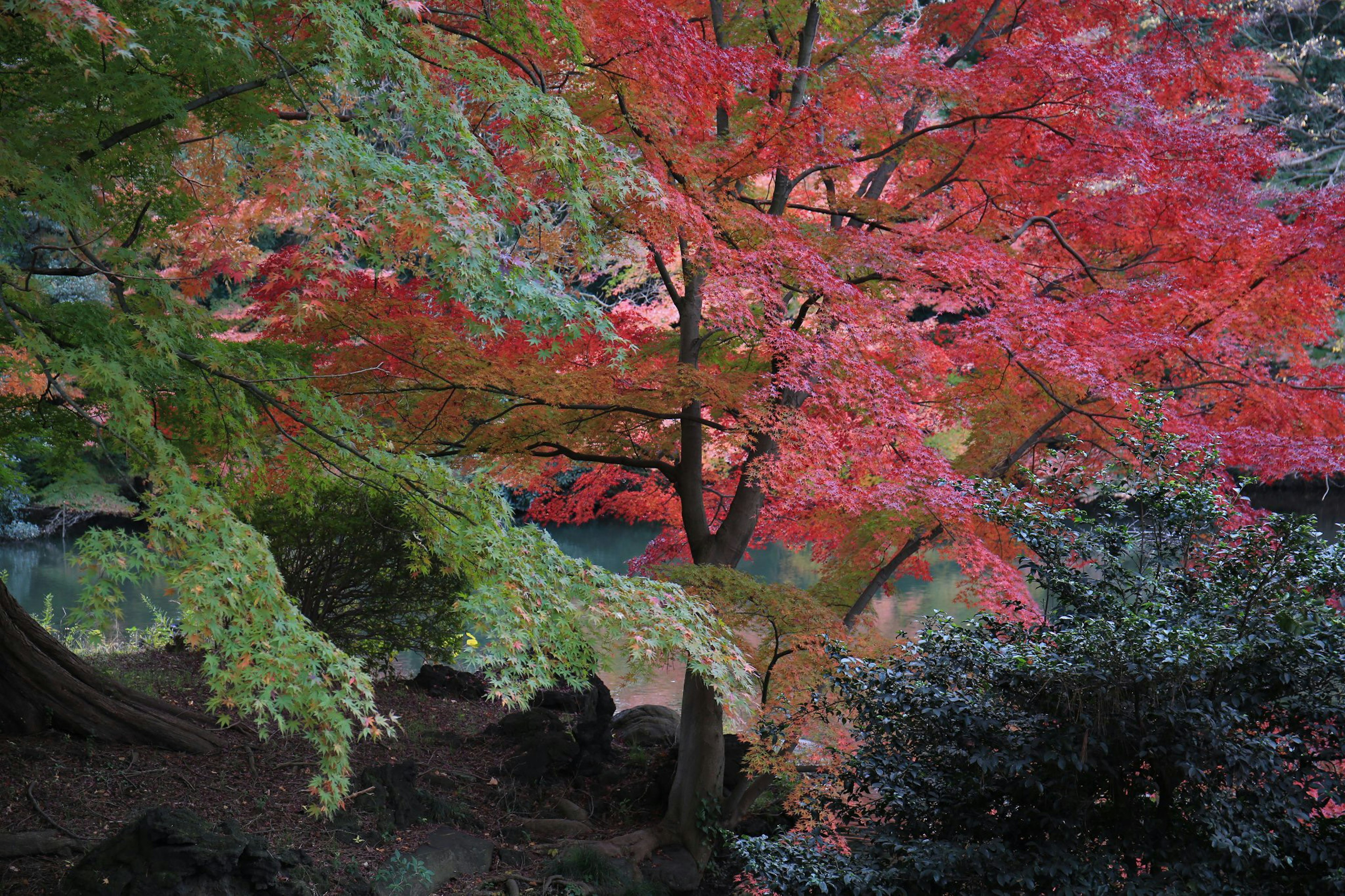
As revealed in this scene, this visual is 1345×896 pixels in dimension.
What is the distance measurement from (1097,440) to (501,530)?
17.9 ft

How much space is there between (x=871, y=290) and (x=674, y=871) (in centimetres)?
465

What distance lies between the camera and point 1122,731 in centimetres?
335

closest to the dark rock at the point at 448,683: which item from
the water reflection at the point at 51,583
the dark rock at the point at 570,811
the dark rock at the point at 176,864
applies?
the dark rock at the point at 570,811

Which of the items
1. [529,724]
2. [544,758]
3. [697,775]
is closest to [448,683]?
[529,724]

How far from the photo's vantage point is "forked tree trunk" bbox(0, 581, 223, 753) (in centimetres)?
560

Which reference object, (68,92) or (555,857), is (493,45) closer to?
(68,92)

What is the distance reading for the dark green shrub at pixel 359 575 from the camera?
745 centimetres

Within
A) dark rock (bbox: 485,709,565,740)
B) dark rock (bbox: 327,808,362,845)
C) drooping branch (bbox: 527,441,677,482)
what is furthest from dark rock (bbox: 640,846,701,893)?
drooping branch (bbox: 527,441,677,482)

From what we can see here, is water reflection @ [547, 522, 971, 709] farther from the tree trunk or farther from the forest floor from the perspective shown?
the forest floor

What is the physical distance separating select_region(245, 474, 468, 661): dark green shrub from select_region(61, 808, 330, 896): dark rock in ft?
9.91

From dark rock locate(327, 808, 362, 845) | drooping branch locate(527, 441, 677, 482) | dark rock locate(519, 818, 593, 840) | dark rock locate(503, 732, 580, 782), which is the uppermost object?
drooping branch locate(527, 441, 677, 482)

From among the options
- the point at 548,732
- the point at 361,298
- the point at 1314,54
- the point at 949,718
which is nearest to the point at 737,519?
the point at 548,732

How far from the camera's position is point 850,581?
7.66 meters

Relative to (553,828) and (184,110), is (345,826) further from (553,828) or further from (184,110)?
(184,110)
